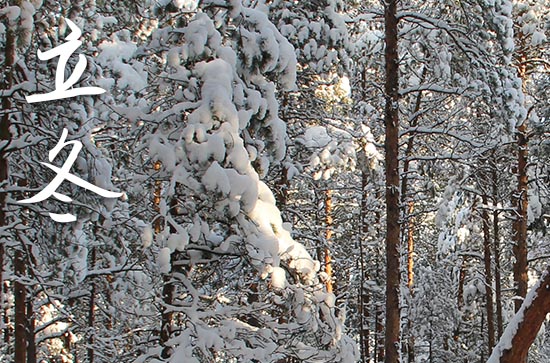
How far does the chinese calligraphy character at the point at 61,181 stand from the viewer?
6.99 m

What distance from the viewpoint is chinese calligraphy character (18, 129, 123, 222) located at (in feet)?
22.9

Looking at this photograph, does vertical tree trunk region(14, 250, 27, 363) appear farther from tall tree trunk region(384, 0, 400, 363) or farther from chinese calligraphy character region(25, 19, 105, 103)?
tall tree trunk region(384, 0, 400, 363)

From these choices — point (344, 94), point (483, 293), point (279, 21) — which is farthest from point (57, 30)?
point (483, 293)

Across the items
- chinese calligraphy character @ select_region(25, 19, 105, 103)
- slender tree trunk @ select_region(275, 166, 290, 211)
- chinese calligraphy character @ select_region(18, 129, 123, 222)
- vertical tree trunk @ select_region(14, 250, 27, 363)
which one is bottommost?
vertical tree trunk @ select_region(14, 250, 27, 363)

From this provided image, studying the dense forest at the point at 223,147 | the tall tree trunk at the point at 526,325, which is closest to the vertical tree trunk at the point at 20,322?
the dense forest at the point at 223,147

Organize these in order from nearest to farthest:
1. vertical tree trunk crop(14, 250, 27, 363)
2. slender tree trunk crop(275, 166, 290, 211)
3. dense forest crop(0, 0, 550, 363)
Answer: dense forest crop(0, 0, 550, 363)
vertical tree trunk crop(14, 250, 27, 363)
slender tree trunk crop(275, 166, 290, 211)

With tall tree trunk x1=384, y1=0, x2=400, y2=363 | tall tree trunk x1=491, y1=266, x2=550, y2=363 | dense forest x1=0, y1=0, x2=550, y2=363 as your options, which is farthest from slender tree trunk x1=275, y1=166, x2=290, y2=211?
tall tree trunk x1=491, y1=266, x2=550, y2=363

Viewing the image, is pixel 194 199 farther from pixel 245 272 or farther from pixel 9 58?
pixel 9 58

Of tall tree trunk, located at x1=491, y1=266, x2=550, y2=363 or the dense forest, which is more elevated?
the dense forest

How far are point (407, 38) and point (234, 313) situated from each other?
6.05 meters

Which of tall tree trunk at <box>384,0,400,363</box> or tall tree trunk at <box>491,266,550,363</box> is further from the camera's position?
tall tree trunk at <box>384,0,400,363</box>

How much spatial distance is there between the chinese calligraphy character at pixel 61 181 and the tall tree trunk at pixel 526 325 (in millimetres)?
4529

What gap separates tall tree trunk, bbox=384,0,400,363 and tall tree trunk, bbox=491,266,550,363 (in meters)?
3.80

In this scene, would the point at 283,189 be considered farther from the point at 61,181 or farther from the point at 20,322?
the point at 20,322
